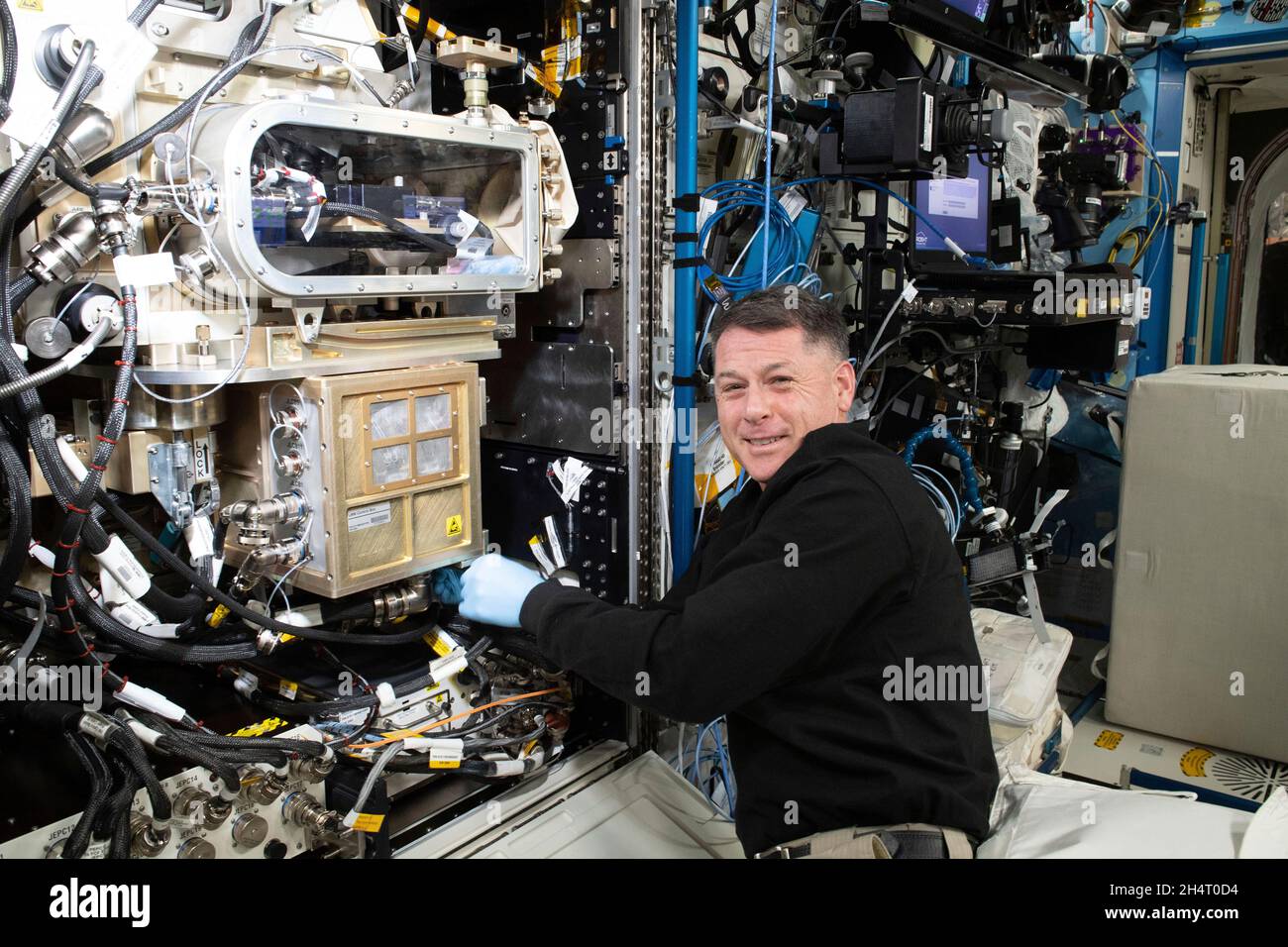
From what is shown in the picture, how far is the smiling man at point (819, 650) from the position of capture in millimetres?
1619

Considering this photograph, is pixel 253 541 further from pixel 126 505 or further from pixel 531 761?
pixel 531 761

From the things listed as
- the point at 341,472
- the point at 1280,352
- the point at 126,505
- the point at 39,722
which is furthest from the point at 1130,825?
the point at 1280,352

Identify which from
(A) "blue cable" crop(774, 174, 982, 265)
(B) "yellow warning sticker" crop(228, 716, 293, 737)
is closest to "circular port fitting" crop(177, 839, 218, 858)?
(B) "yellow warning sticker" crop(228, 716, 293, 737)

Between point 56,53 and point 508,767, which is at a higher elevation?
point 56,53

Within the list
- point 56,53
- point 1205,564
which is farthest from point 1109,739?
point 56,53

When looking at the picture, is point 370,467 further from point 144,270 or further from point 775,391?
point 775,391

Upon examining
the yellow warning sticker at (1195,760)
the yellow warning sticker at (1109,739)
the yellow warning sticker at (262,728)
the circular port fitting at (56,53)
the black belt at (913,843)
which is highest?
the circular port fitting at (56,53)

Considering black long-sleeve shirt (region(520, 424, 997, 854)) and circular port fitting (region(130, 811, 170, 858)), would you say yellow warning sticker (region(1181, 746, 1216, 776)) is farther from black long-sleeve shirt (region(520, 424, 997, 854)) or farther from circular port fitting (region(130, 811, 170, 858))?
circular port fitting (region(130, 811, 170, 858))

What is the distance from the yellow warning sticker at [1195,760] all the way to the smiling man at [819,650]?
184cm

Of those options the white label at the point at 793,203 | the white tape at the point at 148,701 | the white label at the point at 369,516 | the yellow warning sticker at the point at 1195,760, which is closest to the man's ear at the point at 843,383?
the white label at the point at 369,516

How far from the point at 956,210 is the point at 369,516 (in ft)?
7.97

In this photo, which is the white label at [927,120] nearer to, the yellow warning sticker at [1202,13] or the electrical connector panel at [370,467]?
the electrical connector panel at [370,467]

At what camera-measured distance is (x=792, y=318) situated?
196cm

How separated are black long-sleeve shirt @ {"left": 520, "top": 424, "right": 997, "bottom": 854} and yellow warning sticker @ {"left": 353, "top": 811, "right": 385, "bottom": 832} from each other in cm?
53
